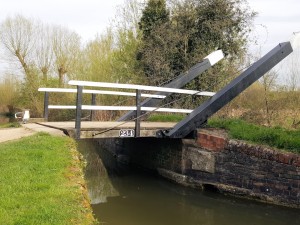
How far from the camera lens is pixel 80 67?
2430 centimetres

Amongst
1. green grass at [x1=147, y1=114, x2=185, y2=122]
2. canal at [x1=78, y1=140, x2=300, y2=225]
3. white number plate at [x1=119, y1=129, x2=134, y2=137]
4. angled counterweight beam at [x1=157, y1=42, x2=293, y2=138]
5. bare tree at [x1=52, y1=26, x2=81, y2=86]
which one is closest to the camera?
canal at [x1=78, y1=140, x2=300, y2=225]

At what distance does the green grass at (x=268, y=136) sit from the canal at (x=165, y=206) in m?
1.45

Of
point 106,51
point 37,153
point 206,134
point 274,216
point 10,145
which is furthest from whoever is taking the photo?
point 106,51

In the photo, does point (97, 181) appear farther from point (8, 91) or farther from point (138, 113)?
point (8, 91)

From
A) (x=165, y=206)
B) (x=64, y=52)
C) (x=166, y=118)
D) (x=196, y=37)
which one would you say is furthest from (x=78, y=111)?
(x=64, y=52)

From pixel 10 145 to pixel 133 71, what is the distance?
13581 mm

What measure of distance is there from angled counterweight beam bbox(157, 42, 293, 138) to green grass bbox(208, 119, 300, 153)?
2.75ft

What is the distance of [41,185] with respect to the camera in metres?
4.52

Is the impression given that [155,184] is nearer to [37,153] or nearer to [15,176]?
[37,153]

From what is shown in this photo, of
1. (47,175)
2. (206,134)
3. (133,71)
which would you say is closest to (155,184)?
(206,134)

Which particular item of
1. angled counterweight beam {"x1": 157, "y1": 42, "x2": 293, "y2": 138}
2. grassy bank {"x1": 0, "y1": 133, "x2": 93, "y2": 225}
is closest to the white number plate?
angled counterweight beam {"x1": 157, "y1": 42, "x2": 293, "y2": 138}

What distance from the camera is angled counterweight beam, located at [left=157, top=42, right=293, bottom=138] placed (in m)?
9.79

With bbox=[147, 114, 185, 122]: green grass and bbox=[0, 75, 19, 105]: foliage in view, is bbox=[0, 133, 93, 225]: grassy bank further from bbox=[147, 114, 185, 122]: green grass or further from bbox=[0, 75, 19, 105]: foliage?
bbox=[0, 75, 19, 105]: foliage

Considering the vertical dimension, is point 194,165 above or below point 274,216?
above
